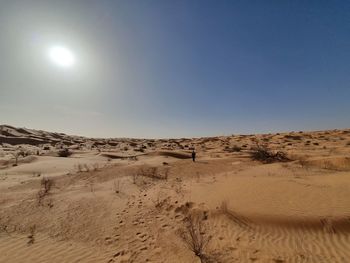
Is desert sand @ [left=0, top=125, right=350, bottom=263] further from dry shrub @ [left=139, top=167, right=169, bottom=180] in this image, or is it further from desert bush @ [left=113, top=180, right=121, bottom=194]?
dry shrub @ [left=139, top=167, right=169, bottom=180]

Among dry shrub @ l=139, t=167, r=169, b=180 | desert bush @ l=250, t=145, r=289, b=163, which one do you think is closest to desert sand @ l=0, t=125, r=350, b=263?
dry shrub @ l=139, t=167, r=169, b=180

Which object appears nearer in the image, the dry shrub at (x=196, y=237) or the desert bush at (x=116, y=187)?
the dry shrub at (x=196, y=237)

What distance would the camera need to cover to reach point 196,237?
5266mm

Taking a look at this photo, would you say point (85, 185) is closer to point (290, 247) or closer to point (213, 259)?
point (213, 259)

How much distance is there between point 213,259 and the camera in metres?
4.77

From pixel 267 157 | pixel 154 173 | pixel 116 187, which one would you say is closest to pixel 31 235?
pixel 116 187

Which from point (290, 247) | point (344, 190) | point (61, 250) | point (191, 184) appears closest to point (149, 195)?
point (191, 184)

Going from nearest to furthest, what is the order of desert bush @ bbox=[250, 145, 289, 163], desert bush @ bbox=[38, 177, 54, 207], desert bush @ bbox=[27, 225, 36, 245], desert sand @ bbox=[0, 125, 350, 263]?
desert sand @ bbox=[0, 125, 350, 263] → desert bush @ bbox=[27, 225, 36, 245] → desert bush @ bbox=[38, 177, 54, 207] → desert bush @ bbox=[250, 145, 289, 163]

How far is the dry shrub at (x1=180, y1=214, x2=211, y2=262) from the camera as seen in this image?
4914 mm

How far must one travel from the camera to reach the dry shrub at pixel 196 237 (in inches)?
193

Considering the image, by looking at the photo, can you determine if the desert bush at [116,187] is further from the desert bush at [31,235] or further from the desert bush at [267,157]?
the desert bush at [267,157]

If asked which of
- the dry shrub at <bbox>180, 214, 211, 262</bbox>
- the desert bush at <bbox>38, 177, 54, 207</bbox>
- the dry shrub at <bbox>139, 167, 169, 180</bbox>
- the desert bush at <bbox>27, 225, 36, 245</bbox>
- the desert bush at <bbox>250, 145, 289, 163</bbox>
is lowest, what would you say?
the desert bush at <bbox>27, 225, 36, 245</bbox>

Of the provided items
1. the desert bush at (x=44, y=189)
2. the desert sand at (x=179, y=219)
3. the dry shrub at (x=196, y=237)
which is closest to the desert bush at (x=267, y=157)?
the desert sand at (x=179, y=219)

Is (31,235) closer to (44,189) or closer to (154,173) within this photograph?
(44,189)
